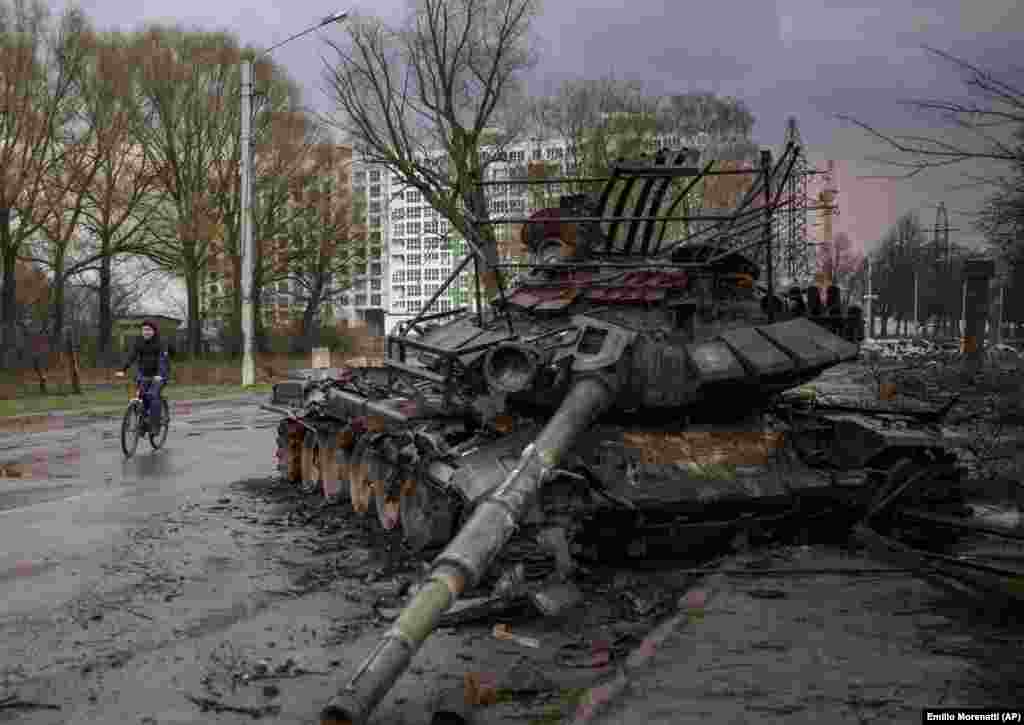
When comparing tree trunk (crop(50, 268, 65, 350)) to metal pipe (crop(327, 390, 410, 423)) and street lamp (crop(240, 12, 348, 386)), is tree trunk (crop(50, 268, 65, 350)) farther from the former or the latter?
metal pipe (crop(327, 390, 410, 423))

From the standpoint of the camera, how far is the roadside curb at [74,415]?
20281 mm

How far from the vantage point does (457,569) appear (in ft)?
16.4

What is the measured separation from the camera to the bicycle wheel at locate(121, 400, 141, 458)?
14305mm

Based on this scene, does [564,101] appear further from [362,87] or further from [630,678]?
[630,678]

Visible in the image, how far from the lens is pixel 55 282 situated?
119ft

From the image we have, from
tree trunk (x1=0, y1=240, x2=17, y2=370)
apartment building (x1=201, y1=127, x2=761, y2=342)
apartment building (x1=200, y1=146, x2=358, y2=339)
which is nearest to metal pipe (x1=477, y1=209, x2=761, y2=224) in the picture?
apartment building (x1=201, y1=127, x2=761, y2=342)

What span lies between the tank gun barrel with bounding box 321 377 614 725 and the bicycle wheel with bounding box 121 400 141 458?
28.8 ft

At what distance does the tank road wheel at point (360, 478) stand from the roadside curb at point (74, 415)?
1137 centimetres

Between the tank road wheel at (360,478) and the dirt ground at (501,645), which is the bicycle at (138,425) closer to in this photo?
the tank road wheel at (360,478)

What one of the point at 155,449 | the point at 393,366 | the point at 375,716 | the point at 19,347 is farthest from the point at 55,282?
the point at 375,716

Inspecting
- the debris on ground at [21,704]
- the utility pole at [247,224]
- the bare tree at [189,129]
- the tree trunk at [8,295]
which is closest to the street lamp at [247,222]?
the utility pole at [247,224]

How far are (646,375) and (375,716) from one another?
12.0 feet

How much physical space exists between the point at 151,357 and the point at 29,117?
2130cm

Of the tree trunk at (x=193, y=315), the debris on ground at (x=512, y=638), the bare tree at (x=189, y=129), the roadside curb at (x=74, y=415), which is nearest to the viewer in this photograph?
the debris on ground at (x=512, y=638)
